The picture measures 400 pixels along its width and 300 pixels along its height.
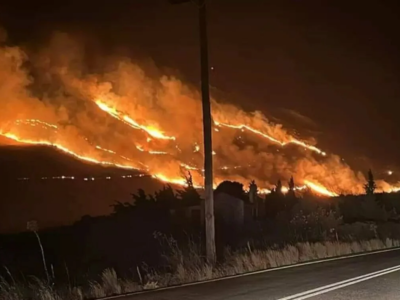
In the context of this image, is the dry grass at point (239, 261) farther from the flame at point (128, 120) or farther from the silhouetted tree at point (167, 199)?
the flame at point (128, 120)

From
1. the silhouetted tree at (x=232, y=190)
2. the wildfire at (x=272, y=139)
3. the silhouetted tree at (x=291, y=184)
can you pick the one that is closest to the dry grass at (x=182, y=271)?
the silhouetted tree at (x=232, y=190)

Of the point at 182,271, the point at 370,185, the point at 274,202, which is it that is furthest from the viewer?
the point at 370,185

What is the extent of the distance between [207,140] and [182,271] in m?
4.62

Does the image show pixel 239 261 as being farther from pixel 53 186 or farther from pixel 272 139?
pixel 272 139

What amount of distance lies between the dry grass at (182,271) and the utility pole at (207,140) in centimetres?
76

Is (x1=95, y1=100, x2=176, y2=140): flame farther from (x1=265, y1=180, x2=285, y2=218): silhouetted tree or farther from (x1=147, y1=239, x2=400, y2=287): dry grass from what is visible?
(x1=147, y1=239, x2=400, y2=287): dry grass

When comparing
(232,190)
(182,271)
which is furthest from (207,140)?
(232,190)

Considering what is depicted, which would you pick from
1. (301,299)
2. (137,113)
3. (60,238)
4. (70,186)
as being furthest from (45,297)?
(137,113)

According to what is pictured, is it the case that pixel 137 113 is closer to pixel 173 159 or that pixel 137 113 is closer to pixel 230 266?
pixel 173 159

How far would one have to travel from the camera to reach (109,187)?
154 ft

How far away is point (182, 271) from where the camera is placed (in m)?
16.6

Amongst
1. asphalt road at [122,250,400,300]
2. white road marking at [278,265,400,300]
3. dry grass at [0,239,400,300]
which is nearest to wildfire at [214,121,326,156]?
dry grass at [0,239,400,300]

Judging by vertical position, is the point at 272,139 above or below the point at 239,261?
above

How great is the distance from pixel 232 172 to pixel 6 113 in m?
22.2
